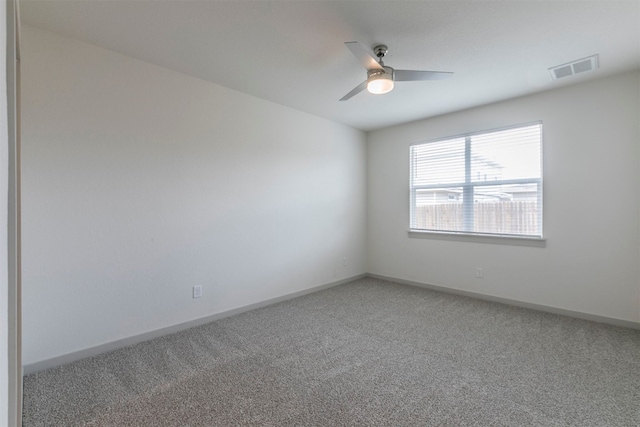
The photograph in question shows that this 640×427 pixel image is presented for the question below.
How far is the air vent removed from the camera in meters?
2.61

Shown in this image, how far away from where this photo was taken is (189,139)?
291 centimetres

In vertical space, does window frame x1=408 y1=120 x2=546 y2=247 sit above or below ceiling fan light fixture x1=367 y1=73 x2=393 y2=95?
below

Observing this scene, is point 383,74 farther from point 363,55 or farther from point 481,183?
point 481,183

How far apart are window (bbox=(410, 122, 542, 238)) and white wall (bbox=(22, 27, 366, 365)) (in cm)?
182

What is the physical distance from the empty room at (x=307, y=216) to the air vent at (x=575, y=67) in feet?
0.13

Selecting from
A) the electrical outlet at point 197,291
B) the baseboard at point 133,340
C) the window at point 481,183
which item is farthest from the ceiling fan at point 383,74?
the baseboard at point 133,340

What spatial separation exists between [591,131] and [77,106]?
4855 millimetres

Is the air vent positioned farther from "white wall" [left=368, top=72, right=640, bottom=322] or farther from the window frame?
the window frame

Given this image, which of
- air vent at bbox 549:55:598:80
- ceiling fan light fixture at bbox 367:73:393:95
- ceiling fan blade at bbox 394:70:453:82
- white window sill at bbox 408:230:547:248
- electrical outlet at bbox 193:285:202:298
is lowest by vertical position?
electrical outlet at bbox 193:285:202:298

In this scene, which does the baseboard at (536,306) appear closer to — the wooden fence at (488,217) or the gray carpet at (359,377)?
the gray carpet at (359,377)

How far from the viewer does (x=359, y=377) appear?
2.06 meters

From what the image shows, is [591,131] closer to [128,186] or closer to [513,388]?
[513,388]

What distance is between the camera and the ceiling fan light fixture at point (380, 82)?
226 centimetres

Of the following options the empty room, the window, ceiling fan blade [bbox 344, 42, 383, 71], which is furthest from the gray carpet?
ceiling fan blade [bbox 344, 42, 383, 71]
